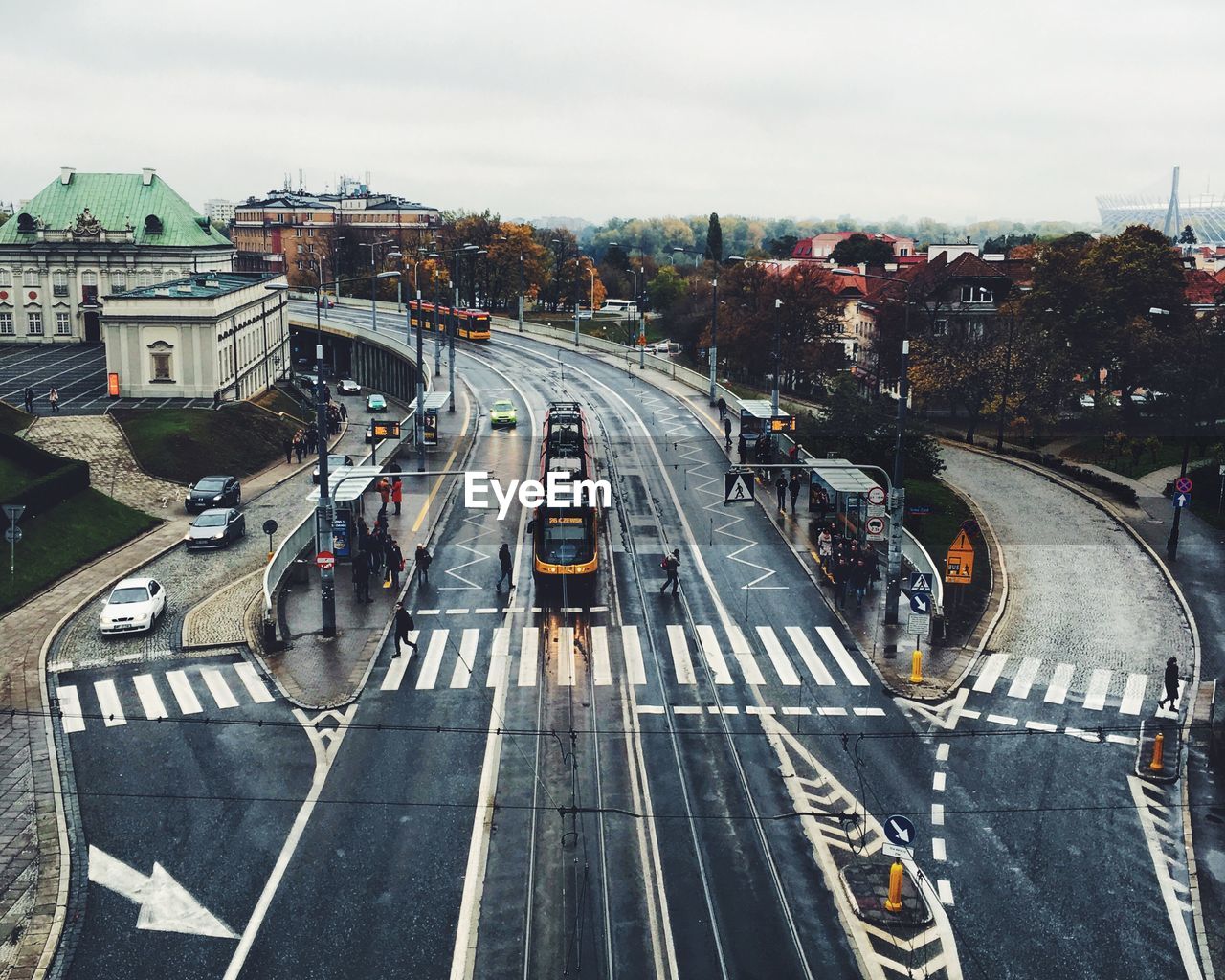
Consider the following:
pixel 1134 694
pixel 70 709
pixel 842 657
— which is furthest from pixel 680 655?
pixel 70 709

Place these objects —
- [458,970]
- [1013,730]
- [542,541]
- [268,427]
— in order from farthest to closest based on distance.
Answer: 1. [268,427]
2. [542,541]
3. [1013,730]
4. [458,970]

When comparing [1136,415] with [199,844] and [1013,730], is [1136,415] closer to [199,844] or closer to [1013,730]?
[1013,730]

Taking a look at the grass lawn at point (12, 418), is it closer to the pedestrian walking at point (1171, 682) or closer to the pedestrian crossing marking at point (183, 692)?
the pedestrian crossing marking at point (183, 692)

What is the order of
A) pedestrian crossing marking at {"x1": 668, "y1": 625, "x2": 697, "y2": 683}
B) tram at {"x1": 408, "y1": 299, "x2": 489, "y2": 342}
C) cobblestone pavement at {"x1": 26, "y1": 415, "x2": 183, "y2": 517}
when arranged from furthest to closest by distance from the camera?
tram at {"x1": 408, "y1": 299, "x2": 489, "y2": 342} → cobblestone pavement at {"x1": 26, "y1": 415, "x2": 183, "y2": 517} → pedestrian crossing marking at {"x1": 668, "y1": 625, "x2": 697, "y2": 683}

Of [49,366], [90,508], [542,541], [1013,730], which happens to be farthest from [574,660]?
[49,366]

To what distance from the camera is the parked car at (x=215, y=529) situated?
49.8 meters

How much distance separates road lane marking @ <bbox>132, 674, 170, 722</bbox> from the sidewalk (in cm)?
236

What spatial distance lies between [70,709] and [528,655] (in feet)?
40.9

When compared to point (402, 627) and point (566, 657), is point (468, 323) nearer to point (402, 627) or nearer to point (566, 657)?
point (402, 627)

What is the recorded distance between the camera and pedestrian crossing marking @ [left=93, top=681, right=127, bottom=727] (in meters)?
32.4

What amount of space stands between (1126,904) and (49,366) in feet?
260

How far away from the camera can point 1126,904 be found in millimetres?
23859

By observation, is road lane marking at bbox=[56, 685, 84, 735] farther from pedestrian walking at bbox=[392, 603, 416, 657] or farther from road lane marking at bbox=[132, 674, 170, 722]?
pedestrian walking at bbox=[392, 603, 416, 657]

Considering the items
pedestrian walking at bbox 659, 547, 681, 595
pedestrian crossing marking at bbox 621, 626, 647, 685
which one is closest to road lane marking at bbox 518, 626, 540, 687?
pedestrian crossing marking at bbox 621, 626, 647, 685
